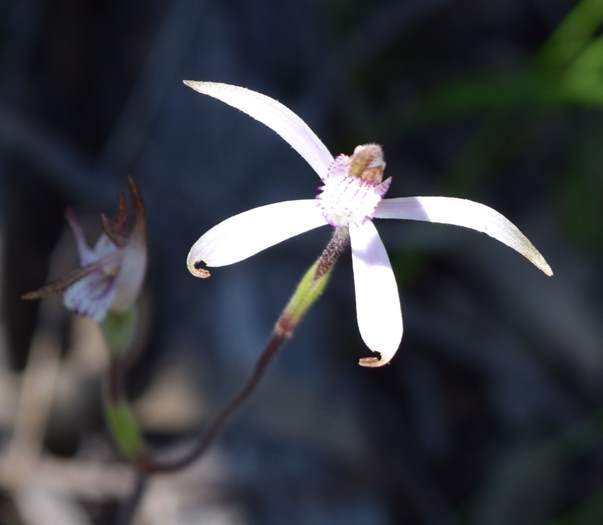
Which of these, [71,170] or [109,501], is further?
[71,170]

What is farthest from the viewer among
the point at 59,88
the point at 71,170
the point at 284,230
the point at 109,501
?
the point at 59,88

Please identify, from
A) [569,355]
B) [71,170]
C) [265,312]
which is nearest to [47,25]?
[71,170]

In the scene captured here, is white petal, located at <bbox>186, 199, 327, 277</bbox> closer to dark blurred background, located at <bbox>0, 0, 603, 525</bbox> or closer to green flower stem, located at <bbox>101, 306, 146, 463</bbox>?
green flower stem, located at <bbox>101, 306, 146, 463</bbox>

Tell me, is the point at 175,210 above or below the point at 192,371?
above

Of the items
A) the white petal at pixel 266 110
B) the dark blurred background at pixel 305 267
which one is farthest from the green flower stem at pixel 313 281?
the dark blurred background at pixel 305 267

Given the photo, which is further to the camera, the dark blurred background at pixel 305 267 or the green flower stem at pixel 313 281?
the dark blurred background at pixel 305 267

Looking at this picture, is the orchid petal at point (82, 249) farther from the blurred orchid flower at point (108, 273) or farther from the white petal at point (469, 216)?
the white petal at point (469, 216)

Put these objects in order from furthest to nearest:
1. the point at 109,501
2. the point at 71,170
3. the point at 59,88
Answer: the point at 59,88
the point at 71,170
the point at 109,501

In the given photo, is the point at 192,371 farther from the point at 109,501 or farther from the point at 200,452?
the point at 200,452
